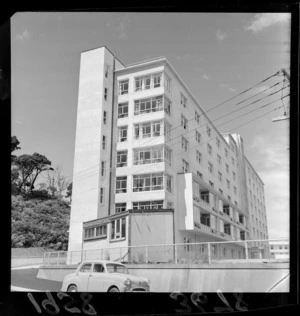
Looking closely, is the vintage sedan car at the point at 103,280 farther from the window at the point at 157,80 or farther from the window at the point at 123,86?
the window at the point at 157,80

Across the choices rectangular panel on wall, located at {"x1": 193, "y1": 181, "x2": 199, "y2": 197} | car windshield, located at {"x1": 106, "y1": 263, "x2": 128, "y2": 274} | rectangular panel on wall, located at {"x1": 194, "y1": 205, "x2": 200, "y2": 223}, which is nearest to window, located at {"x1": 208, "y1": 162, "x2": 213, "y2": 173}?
rectangular panel on wall, located at {"x1": 193, "y1": 181, "x2": 199, "y2": 197}

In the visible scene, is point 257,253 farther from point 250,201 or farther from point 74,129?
point 74,129

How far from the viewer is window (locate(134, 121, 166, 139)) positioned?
4402 millimetres

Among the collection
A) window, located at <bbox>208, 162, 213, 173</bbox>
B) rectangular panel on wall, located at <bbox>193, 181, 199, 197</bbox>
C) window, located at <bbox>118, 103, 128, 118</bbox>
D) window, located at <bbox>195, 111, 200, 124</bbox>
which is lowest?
rectangular panel on wall, located at <bbox>193, 181, 199, 197</bbox>

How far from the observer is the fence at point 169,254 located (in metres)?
4.15

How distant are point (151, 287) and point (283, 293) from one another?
1406 millimetres

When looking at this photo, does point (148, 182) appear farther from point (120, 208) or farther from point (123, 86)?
point (123, 86)

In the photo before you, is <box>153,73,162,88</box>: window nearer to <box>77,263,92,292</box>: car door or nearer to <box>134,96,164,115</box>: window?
<box>134,96,164,115</box>: window

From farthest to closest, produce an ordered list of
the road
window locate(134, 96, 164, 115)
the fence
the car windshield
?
window locate(134, 96, 164, 115)
the fence
the car windshield
the road

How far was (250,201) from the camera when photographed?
4637mm

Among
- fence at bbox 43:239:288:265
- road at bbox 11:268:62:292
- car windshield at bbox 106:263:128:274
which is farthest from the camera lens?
fence at bbox 43:239:288:265

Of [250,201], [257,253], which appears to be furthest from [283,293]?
[250,201]

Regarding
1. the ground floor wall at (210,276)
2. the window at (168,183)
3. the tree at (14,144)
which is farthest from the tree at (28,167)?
the window at (168,183)

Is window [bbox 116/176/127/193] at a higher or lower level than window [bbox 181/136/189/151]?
lower
